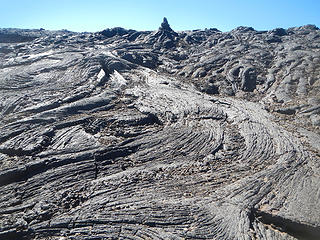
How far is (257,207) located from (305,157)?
5.21 m

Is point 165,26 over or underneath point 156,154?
over

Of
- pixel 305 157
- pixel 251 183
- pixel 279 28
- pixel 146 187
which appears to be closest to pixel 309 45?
pixel 279 28

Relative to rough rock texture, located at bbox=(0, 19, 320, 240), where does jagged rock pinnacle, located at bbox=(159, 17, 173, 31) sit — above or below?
above

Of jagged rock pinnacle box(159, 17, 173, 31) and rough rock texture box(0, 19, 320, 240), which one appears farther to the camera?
jagged rock pinnacle box(159, 17, 173, 31)

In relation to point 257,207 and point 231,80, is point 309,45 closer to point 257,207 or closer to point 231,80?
point 231,80

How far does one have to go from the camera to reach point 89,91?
22.1 meters

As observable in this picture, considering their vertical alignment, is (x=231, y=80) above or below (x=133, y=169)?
above

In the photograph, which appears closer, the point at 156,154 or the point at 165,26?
the point at 156,154

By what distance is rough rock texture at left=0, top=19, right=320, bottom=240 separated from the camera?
9711 mm

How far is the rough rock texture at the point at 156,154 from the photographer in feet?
31.9

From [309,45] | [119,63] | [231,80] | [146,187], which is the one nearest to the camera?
[146,187]

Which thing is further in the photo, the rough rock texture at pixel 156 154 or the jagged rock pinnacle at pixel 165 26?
the jagged rock pinnacle at pixel 165 26

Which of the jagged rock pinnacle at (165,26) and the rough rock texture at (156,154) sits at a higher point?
the jagged rock pinnacle at (165,26)

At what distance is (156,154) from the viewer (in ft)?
45.4
